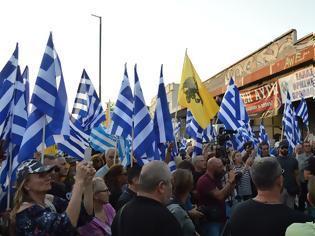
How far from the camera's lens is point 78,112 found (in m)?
10.9

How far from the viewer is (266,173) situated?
125 inches

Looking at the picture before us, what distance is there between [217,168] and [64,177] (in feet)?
7.85

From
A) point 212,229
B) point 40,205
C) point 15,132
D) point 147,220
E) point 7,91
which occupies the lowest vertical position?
point 212,229

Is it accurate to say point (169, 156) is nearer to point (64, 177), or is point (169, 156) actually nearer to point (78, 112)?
point (64, 177)

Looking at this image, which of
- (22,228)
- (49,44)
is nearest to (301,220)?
(22,228)

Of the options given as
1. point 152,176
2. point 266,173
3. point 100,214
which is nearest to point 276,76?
point 100,214

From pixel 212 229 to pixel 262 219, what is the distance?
293cm

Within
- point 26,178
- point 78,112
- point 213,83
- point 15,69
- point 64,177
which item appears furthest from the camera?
point 213,83

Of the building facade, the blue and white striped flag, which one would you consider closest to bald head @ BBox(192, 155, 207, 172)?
the blue and white striped flag

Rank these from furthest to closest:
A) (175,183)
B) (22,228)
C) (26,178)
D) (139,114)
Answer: (139,114)
(175,183)
(26,178)
(22,228)

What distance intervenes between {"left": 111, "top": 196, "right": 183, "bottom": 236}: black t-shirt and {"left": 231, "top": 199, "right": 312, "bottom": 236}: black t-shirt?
1.49 feet

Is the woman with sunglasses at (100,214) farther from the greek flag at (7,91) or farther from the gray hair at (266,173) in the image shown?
the gray hair at (266,173)

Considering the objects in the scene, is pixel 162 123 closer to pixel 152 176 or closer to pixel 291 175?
pixel 291 175

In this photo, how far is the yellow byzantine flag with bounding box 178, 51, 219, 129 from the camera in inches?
372
